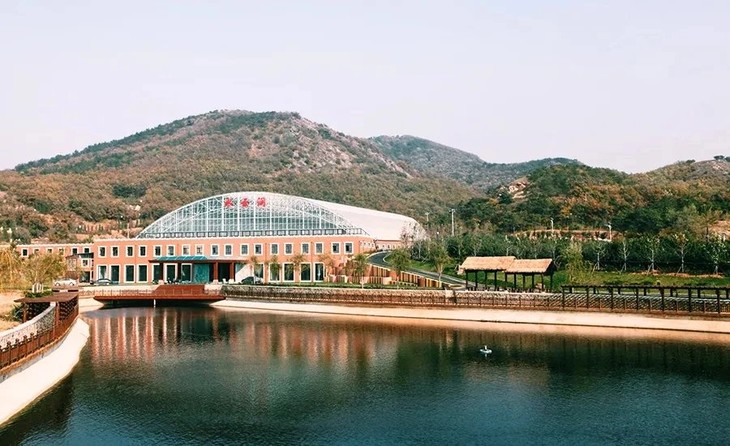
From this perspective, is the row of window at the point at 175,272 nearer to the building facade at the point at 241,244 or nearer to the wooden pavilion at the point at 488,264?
the building facade at the point at 241,244

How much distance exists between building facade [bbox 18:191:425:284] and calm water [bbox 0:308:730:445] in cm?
3867

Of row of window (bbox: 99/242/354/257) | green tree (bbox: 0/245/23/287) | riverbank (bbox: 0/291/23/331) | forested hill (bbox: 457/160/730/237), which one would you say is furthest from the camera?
forested hill (bbox: 457/160/730/237)

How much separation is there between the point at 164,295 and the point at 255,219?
18308 millimetres

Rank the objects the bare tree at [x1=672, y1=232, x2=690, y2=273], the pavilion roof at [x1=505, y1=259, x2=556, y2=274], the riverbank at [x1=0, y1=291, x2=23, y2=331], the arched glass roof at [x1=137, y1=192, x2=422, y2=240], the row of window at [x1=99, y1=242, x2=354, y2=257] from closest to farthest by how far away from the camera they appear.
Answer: the riverbank at [x1=0, y1=291, x2=23, y2=331]
the pavilion roof at [x1=505, y1=259, x2=556, y2=274]
the bare tree at [x1=672, y1=232, x2=690, y2=273]
the row of window at [x1=99, y1=242, x2=354, y2=257]
the arched glass roof at [x1=137, y1=192, x2=422, y2=240]

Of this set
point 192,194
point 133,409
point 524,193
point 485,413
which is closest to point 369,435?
point 485,413

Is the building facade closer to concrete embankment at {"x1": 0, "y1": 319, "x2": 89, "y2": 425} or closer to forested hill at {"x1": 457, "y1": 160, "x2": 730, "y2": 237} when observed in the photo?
forested hill at {"x1": 457, "y1": 160, "x2": 730, "y2": 237}

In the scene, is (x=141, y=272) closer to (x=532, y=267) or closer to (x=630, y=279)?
(x=532, y=267)

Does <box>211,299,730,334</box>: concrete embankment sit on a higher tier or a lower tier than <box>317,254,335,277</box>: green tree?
lower

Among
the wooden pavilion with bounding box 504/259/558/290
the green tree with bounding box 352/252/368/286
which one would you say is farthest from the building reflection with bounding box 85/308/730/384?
the green tree with bounding box 352/252/368/286

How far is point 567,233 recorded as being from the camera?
112 meters

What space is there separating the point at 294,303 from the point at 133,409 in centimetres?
4520

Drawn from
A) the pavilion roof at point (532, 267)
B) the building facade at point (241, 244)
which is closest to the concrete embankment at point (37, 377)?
the pavilion roof at point (532, 267)

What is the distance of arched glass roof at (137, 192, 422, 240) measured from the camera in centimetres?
9594

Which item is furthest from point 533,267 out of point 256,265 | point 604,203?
point 604,203
